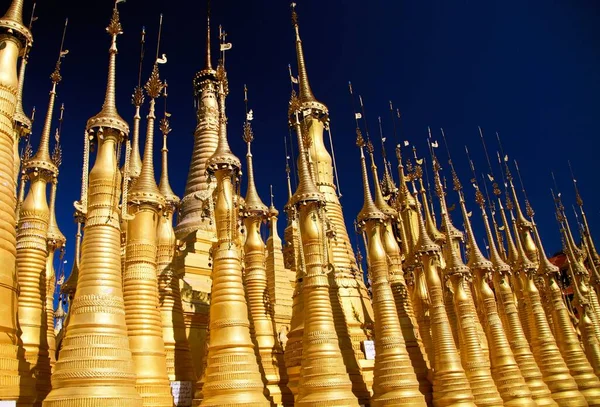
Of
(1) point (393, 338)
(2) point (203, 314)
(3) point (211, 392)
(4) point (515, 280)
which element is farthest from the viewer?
(4) point (515, 280)

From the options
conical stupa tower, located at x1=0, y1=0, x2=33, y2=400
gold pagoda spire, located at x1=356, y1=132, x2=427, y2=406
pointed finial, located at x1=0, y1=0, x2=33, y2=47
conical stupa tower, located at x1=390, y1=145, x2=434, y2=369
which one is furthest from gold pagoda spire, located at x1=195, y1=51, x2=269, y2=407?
conical stupa tower, located at x1=390, y1=145, x2=434, y2=369

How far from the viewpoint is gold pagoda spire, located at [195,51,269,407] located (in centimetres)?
1317

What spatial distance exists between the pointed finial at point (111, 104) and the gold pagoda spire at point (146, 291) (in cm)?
221

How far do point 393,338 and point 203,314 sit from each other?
7974 mm

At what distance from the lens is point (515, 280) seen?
29.9 metres

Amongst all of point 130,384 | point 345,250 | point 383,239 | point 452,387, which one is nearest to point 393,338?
point 452,387

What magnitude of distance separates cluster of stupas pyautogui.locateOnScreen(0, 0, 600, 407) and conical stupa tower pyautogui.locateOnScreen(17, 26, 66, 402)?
52 mm

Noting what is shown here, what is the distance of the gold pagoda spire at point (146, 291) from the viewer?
13414 mm

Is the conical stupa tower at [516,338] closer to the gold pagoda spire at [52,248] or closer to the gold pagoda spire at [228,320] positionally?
the gold pagoda spire at [228,320]

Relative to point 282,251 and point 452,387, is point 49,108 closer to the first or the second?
point 282,251

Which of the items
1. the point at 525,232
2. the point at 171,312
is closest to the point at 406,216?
the point at 525,232

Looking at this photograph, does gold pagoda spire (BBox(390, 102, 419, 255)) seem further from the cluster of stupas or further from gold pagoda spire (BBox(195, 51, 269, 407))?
gold pagoda spire (BBox(195, 51, 269, 407))

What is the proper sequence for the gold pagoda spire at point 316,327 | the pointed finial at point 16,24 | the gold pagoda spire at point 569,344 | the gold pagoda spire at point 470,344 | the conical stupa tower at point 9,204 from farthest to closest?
the gold pagoda spire at point 569,344 → the gold pagoda spire at point 470,344 → the gold pagoda spire at point 316,327 → the pointed finial at point 16,24 → the conical stupa tower at point 9,204

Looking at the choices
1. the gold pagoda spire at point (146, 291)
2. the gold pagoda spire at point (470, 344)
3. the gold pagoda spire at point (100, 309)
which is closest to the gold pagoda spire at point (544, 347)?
the gold pagoda spire at point (470, 344)
